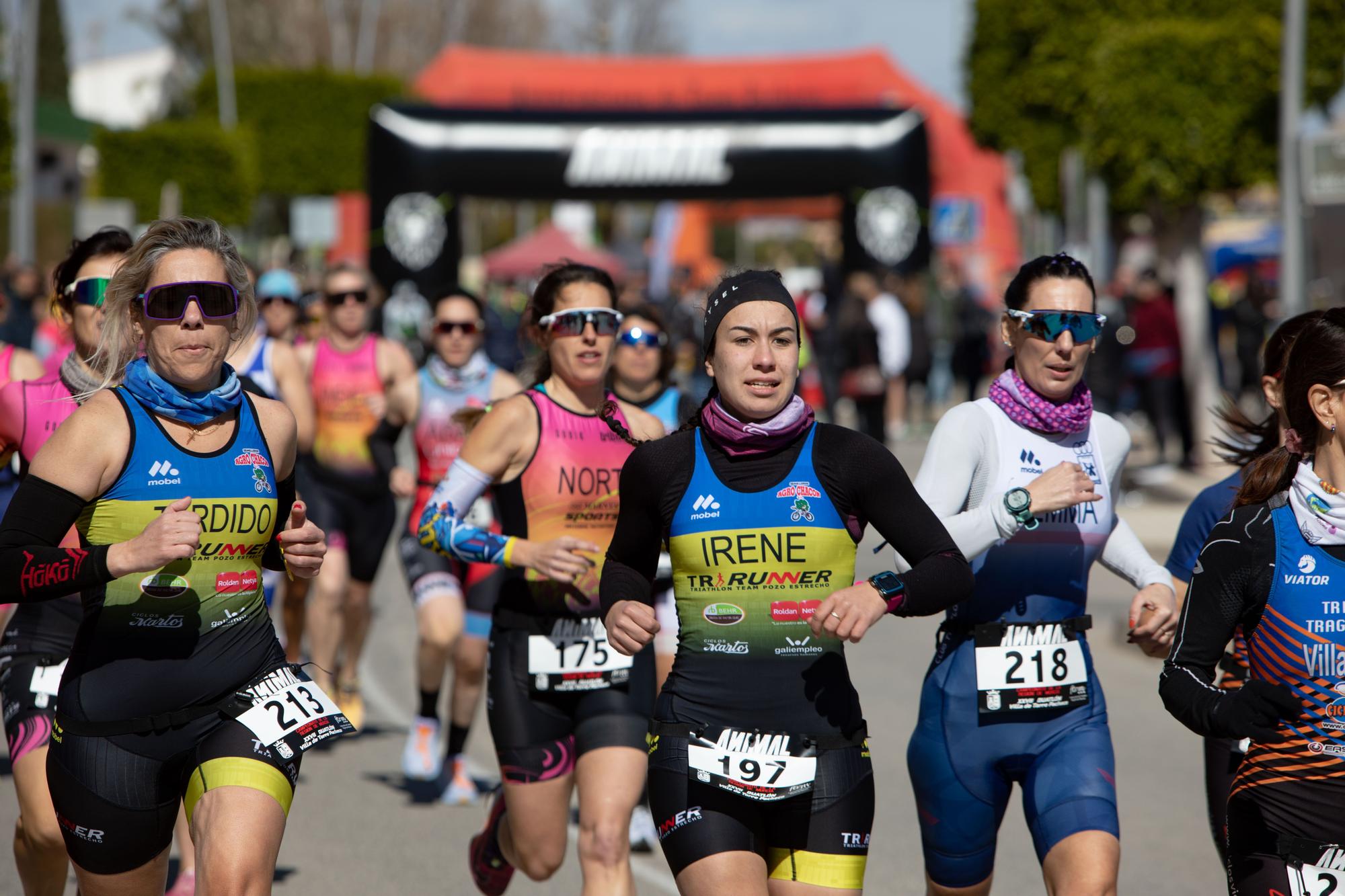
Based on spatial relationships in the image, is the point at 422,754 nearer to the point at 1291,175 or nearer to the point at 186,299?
the point at 186,299

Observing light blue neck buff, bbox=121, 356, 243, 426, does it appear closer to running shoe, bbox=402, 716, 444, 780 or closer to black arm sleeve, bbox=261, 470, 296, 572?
black arm sleeve, bbox=261, 470, 296, 572

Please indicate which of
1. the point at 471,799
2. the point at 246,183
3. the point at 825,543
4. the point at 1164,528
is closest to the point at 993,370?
the point at 1164,528

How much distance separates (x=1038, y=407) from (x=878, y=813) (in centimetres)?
309

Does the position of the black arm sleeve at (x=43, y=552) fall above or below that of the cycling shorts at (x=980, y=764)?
above

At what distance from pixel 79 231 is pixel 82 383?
29556 mm

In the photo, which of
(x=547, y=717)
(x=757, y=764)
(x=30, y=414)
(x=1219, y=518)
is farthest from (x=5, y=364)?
(x=1219, y=518)

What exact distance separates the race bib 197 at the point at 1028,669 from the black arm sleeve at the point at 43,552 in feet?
7.11

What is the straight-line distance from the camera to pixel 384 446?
8188mm

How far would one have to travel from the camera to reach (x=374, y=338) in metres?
8.62

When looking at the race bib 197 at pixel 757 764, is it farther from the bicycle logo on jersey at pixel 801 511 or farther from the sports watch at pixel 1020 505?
the sports watch at pixel 1020 505

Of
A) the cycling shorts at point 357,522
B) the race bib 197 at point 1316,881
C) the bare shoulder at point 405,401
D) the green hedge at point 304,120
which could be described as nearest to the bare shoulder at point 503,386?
the bare shoulder at point 405,401

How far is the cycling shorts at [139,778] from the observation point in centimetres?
366

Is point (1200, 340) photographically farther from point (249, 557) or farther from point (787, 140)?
point (249, 557)

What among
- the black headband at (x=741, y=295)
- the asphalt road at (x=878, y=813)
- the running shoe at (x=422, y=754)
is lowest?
the asphalt road at (x=878, y=813)
